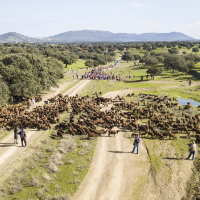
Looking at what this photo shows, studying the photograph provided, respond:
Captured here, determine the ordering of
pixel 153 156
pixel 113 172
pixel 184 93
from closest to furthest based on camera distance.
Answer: pixel 113 172
pixel 153 156
pixel 184 93

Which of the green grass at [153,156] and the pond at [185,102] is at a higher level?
the pond at [185,102]

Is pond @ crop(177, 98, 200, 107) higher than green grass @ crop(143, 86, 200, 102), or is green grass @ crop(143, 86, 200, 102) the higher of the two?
green grass @ crop(143, 86, 200, 102)

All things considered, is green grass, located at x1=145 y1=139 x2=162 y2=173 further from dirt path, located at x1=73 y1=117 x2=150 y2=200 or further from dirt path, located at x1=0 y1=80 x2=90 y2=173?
dirt path, located at x1=0 y1=80 x2=90 y2=173

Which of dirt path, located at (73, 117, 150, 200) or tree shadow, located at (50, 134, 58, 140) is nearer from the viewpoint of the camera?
dirt path, located at (73, 117, 150, 200)

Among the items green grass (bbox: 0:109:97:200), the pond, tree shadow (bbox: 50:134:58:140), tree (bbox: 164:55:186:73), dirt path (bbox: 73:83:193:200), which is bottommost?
dirt path (bbox: 73:83:193:200)

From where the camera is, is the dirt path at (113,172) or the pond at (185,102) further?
the pond at (185,102)

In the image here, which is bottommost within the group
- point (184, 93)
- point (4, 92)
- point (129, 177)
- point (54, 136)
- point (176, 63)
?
point (129, 177)

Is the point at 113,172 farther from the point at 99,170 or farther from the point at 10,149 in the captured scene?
the point at 10,149

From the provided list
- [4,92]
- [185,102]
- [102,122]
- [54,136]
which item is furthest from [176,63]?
[4,92]

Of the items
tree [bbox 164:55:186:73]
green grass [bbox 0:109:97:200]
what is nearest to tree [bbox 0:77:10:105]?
green grass [bbox 0:109:97:200]

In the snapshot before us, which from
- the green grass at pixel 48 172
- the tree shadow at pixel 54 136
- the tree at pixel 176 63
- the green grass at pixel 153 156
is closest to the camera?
the green grass at pixel 48 172

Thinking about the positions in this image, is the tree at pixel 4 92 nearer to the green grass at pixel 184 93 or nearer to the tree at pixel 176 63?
the green grass at pixel 184 93

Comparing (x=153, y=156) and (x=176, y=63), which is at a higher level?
(x=176, y=63)

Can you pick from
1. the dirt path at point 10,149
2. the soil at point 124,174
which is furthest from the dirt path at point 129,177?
the dirt path at point 10,149
